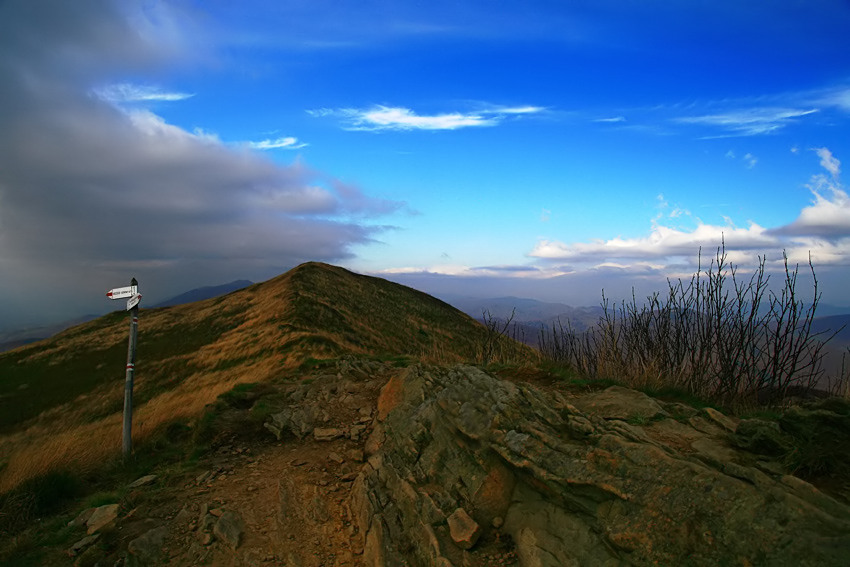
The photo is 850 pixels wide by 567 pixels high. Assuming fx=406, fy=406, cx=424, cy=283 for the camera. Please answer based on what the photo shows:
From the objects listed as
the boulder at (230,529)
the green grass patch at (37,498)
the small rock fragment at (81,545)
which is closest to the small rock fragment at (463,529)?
the boulder at (230,529)

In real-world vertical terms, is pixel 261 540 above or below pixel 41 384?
above

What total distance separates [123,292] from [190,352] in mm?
22191

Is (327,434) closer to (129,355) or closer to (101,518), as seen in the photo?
(101,518)

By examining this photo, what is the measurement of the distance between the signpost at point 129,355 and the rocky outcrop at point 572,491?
247 inches

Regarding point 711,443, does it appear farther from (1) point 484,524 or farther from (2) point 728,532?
(1) point 484,524

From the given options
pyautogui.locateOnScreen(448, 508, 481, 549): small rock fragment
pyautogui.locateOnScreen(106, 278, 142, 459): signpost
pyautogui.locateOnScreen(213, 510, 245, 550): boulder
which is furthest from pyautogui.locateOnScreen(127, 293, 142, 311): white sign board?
pyautogui.locateOnScreen(448, 508, 481, 549): small rock fragment

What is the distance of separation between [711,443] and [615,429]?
1169 millimetres

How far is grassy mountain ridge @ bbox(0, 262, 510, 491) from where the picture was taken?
41.7ft

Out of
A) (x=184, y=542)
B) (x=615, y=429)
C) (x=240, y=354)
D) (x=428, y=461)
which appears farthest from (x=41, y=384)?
(x=615, y=429)

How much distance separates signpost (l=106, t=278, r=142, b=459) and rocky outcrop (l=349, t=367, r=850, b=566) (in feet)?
20.6

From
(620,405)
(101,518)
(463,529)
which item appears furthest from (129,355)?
(620,405)

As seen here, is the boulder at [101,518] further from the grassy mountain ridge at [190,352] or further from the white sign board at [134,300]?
the white sign board at [134,300]

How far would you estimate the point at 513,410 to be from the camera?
220 inches

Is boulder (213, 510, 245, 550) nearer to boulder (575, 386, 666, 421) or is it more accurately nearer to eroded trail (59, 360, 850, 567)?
eroded trail (59, 360, 850, 567)
